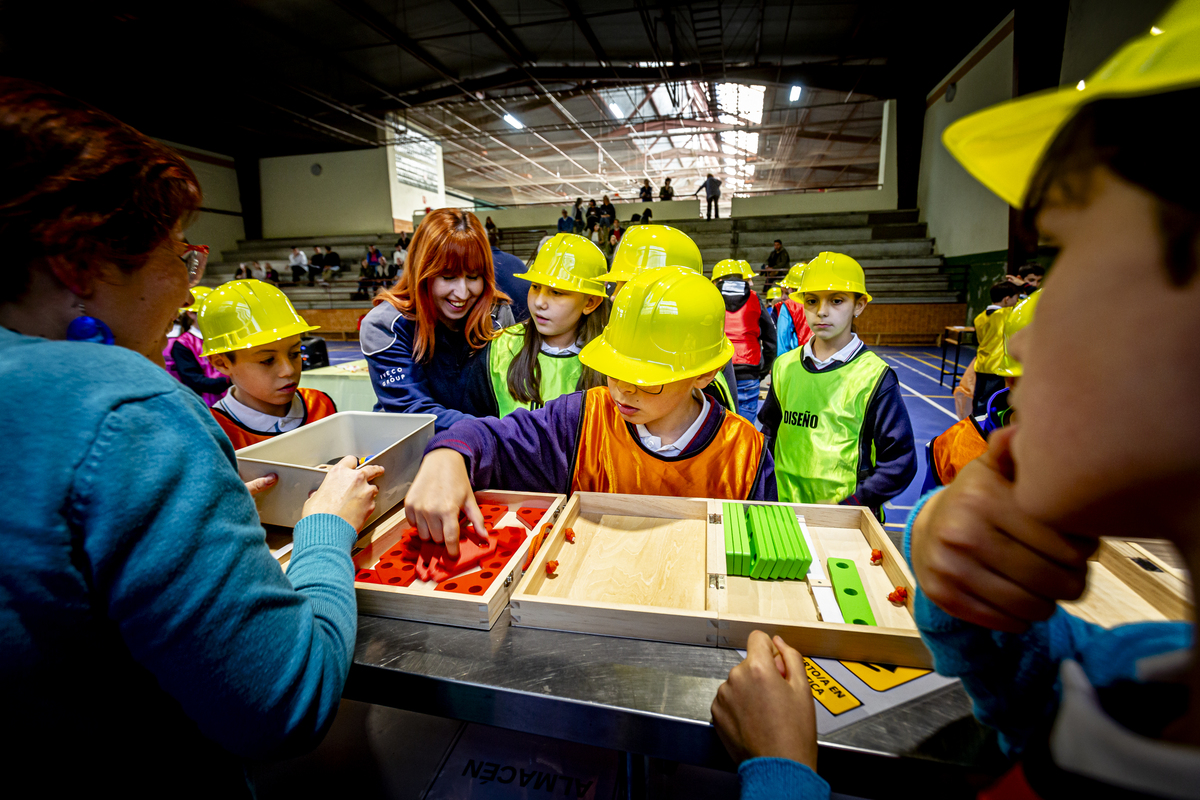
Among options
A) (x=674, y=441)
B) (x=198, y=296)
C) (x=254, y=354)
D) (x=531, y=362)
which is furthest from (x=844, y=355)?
(x=198, y=296)

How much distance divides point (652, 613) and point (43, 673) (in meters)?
0.93

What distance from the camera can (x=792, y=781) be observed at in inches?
30.5

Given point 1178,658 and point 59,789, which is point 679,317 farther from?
point 59,789

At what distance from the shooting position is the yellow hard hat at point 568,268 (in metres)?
2.27

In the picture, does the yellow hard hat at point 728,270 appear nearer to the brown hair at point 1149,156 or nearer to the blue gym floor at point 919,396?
the blue gym floor at point 919,396

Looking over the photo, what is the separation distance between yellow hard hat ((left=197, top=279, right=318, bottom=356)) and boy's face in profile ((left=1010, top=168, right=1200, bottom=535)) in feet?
7.63

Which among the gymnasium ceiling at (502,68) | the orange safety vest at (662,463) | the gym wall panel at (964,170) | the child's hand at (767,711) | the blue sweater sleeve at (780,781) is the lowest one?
the blue sweater sleeve at (780,781)

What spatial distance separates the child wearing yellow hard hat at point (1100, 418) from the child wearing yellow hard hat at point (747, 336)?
3753 millimetres

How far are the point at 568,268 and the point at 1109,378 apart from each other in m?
2.10

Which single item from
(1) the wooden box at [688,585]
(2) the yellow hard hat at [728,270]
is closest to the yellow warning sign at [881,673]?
(1) the wooden box at [688,585]

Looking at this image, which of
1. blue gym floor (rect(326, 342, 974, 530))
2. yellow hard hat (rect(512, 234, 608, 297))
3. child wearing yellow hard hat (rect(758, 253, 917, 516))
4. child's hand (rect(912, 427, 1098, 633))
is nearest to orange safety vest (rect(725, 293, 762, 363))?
blue gym floor (rect(326, 342, 974, 530))

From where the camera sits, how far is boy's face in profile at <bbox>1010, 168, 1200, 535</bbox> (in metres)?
0.30

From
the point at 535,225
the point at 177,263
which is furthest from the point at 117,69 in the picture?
the point at 177,263

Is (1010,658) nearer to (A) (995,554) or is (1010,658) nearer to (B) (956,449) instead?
(A) (995,554)
